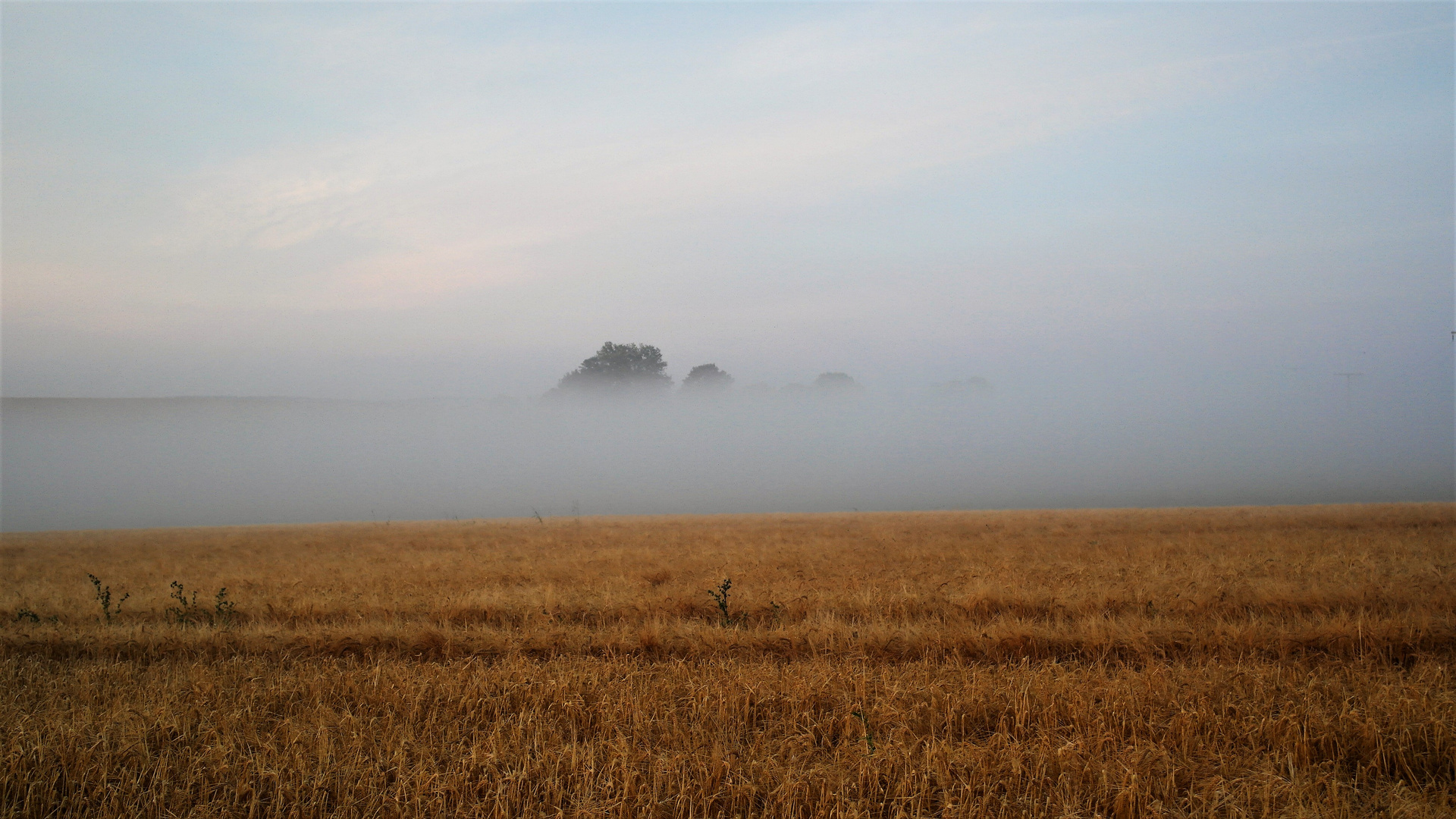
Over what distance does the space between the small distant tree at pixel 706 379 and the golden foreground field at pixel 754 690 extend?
4357 inches

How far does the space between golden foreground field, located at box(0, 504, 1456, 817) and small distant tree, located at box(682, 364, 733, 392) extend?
110665mm

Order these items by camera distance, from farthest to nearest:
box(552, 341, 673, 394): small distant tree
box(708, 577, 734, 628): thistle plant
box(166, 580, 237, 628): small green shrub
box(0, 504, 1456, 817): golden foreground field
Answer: box(552, 341, 673, 394): small distant tree, box(166, 580, 237, 628): small green shrub, box(708, 577, 734, 628): thistle plant, box(0, 504, 1456, 817): golden foreground field

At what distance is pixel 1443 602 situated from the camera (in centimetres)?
1074

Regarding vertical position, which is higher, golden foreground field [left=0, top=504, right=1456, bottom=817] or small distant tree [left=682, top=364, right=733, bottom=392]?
small distant tree [left=682, top=364, right=733, bottom=392]

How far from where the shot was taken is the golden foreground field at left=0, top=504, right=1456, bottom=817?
533 centimetres

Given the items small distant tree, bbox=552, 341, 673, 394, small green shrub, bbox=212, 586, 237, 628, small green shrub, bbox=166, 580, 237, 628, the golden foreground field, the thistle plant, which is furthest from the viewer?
small distant tree, bbox=552, 341, 673, 394

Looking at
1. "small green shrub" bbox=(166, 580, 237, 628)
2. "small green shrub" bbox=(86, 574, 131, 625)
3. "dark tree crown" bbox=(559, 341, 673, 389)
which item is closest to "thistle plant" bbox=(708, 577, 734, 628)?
"small green shrub" bbox=(166, 580, 237, 628)

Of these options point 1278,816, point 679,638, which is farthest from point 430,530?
point 1278,816

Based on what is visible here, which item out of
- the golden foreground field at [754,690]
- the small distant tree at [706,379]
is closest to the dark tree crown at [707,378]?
the small distant tree at [706,379]

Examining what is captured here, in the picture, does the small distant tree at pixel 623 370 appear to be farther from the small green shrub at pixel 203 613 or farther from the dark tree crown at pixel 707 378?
the small green shrub at pixel 203 613

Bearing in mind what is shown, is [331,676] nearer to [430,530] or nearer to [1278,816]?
[1278,816]

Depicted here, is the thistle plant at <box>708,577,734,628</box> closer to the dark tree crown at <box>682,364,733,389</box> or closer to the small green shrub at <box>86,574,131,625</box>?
the small green shrub at <box>86,574,131,625</box>

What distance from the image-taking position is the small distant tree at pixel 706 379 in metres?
127

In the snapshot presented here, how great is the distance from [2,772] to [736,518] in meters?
32.1
